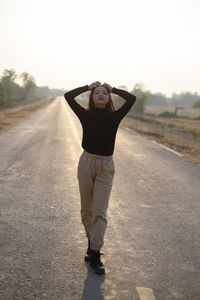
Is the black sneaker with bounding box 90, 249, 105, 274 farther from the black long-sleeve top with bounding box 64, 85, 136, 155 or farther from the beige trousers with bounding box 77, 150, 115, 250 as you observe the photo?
the black long-sleeve top with bounding box 64, 85, 136, 155

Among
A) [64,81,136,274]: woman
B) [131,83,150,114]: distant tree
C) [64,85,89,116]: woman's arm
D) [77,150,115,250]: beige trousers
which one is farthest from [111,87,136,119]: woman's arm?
[131,83,150,114]: distant tree

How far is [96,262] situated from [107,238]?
88 centimetres

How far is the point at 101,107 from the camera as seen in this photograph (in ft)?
11.4

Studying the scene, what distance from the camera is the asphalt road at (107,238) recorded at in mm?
3078

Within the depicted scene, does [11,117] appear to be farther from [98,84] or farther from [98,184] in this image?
[98,184]

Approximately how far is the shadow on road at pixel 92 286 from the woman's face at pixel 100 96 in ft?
5.61

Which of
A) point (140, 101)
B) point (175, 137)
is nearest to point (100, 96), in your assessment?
point (175, 137)

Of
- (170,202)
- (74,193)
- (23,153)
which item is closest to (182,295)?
(170,202)

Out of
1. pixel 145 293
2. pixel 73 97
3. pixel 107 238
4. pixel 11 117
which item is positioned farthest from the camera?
pixel 11 117

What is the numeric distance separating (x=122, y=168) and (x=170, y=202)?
10.0 ft

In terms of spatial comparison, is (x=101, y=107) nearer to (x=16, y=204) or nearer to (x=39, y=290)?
(x=39, y=290)

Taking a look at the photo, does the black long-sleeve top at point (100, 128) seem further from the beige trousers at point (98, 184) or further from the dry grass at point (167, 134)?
the dry grass at point (167, 134)

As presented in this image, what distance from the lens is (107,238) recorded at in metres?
4.29

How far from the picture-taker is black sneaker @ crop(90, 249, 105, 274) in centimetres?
333
